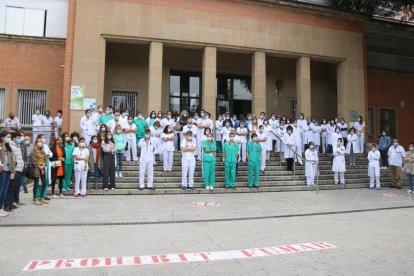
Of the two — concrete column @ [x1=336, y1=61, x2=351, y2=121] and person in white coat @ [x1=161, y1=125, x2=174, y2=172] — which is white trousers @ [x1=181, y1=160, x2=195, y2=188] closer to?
person in white coat @ [x1=161, y1=125, x2=174, y2=172]

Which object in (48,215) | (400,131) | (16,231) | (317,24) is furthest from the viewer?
(400,131)

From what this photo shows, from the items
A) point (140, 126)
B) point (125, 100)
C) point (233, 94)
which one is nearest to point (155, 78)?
point (125, 100)

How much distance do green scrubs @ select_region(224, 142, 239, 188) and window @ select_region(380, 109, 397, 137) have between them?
596 inches

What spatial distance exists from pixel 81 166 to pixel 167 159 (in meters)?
3.37

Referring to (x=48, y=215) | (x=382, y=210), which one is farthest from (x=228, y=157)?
(x=48, y=215)

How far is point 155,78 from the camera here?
16.8 metres

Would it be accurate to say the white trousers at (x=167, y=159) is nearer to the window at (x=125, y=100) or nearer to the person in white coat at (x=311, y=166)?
the person in white coat at (x=311, y=166)

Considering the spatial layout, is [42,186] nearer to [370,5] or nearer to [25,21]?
[25,21]

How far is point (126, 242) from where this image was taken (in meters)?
6.07

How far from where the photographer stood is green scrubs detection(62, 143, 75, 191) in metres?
10.9

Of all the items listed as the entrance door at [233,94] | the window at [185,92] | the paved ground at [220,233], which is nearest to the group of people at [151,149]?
the paved ground at [220,233]

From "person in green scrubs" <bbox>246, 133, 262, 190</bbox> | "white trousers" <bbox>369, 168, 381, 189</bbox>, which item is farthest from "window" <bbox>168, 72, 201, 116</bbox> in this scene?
"white trousers" <bbox>369, 168, 381, 189</bbox>

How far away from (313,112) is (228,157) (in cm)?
1161

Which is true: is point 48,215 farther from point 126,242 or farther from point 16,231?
point 126,242
